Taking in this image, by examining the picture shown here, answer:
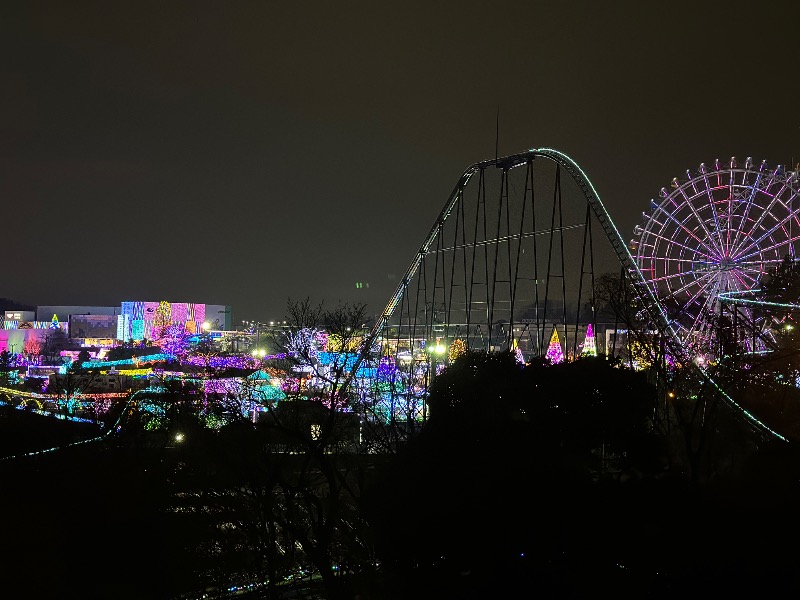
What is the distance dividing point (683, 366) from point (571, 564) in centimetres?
845

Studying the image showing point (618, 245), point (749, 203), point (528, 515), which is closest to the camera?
point (528, 515)

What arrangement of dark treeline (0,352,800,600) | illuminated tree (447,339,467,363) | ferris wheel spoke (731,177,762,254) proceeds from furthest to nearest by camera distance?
ferris wheel spoke (731,177,762,254), illuminated tree (447,339,467,363), dark treeline (0,352,800,600)

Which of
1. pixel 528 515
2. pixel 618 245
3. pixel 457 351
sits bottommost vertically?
pixel 528 515

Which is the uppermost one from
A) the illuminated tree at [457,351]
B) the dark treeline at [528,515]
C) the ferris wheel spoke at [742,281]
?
the ferris wheel spoke at [742,281]

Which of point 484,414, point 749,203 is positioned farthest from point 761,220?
point 484,414

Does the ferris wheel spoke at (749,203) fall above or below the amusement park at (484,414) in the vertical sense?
above

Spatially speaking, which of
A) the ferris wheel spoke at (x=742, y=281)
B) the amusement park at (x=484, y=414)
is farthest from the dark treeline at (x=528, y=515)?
the ferris wheel spoke at (x=742, y=281)

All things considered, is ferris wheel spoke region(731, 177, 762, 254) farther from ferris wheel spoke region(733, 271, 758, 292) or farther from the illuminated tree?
the illuminated tree

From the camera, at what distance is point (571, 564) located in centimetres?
858

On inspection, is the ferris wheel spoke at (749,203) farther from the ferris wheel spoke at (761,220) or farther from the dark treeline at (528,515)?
the dark treeline at (528,515)

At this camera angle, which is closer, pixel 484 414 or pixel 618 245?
pixel 484 414

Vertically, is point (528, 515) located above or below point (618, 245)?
below

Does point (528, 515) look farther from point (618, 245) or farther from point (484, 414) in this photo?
point (618, 245)

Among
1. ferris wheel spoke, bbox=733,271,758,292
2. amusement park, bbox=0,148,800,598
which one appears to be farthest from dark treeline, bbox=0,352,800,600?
Answer: ferris wheel spoke, bbox=733,271,758,292
